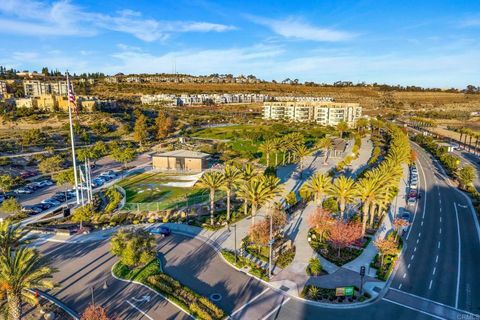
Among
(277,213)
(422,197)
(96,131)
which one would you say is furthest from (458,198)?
(96,131)

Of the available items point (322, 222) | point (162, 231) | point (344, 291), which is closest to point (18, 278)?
point (162, 231)

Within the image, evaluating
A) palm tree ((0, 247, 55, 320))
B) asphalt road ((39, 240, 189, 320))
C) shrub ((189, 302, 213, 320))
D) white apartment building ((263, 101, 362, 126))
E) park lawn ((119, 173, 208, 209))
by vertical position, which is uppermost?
white apartment building ((263, 101, 362, 126))

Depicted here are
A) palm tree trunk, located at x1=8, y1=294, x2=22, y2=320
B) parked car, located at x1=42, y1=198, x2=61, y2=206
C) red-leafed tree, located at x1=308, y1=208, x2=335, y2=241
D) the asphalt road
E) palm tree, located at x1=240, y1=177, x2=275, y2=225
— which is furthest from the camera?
parked car, located at x1=42, y1=198, x2=61, y2=206

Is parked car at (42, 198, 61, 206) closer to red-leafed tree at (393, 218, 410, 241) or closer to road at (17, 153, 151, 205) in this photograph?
road at (17, 153, 151, 205)

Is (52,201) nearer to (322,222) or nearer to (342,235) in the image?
(322,222)

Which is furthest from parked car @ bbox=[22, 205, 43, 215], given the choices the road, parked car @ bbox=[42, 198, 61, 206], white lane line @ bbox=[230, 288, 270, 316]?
white lane line @ bbox=[230, 288, 270, 316]
